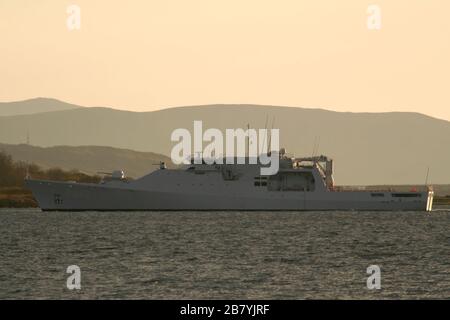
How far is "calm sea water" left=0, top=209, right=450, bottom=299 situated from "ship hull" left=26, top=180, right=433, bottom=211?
17222 mm

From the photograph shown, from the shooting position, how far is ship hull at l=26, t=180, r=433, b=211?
94.6 meters

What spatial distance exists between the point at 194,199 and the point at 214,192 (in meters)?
1.92

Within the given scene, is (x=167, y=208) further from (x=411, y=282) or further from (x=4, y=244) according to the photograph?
(x=411, y=282)

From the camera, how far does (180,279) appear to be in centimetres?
3628

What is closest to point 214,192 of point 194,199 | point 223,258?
point 194,199

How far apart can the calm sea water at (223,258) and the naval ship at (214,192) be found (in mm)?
17056

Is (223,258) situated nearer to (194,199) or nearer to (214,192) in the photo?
(194,199)

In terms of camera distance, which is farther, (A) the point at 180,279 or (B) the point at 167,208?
(B) the point at 167,208

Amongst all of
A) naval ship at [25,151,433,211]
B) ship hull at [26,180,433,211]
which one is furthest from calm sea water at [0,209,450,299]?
ship hull at [26,180,433,211]

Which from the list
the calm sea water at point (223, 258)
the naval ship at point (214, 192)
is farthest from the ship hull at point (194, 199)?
the calm sea water at point (223, 258)

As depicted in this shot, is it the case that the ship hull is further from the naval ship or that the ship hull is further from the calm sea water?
the calm sea water

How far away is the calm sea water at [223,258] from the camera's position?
33438 mm

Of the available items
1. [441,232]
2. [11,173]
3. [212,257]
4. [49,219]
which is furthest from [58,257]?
[11,173]

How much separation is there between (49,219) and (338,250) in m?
37.5
